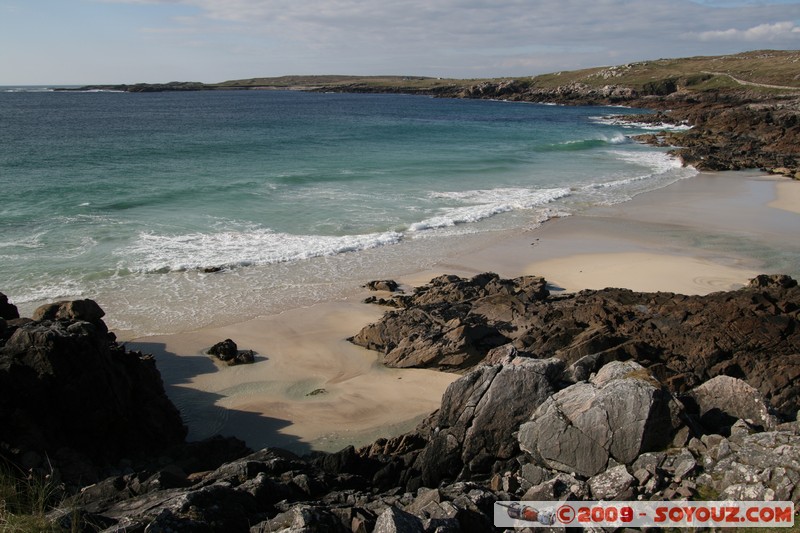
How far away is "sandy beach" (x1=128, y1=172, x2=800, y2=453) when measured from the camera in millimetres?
12133

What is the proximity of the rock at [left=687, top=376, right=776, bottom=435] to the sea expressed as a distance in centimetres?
1194

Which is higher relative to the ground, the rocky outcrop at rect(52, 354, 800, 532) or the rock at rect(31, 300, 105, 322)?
the rock at rect(31, 300, 105, 322)

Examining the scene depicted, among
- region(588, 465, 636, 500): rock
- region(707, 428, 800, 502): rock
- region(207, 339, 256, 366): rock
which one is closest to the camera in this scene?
region(707, 428, 800, 502): rock

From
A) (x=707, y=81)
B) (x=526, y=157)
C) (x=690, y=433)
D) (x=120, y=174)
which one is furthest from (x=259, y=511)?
(x=707, y=81)

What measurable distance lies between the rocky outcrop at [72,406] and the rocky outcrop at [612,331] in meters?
5.91

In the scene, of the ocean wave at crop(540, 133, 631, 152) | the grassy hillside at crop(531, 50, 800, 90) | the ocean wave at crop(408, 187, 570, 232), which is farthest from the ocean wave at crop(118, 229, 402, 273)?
the grassy hillside at crop(531, 50, 800, 90)

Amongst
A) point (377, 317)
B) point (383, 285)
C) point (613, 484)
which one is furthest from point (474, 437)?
point (383, 285)

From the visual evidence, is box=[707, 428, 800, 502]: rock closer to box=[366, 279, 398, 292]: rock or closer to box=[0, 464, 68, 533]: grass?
box=[0, 464, 68, 533]: grass

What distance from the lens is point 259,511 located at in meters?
6.73

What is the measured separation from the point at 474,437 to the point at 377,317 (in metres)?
8.53

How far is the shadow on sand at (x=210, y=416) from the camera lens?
11.4m

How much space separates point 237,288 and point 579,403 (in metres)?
13.3

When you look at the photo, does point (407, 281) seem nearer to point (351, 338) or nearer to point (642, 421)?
point (351, 338)

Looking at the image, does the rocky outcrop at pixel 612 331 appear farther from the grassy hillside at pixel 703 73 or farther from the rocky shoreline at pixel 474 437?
the grassy hillside at pixel 703 73
